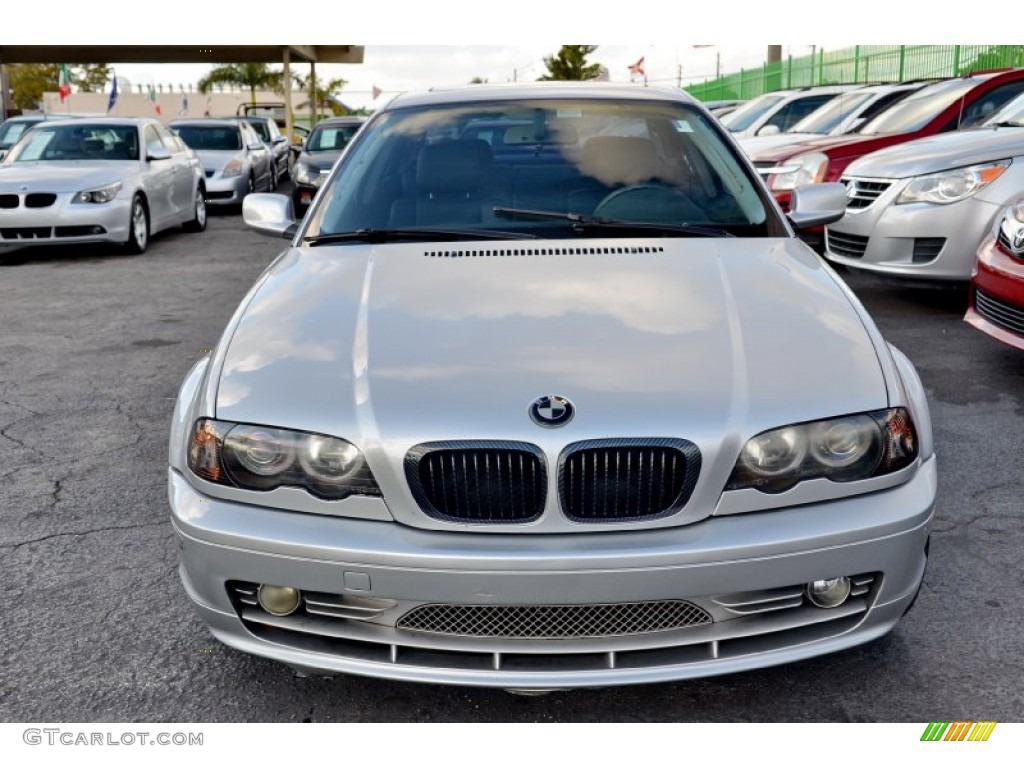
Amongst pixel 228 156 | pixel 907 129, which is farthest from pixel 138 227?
pixel 907 129

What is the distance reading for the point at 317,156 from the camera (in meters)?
15.2

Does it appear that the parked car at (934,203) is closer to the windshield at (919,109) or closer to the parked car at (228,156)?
the windshield at (919,109)

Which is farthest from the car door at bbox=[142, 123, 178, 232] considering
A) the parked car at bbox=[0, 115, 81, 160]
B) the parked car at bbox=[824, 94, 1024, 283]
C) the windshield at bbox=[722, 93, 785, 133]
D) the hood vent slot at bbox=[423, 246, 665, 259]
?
the hood vent slot at bbox=[423, 246, 665, 259]

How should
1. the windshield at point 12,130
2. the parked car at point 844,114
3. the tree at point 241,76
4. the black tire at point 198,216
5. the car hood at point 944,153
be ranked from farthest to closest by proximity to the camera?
the tree at point 241,76
the windshield at point 12,130
the black tire at point 198,216
the parked car at point 844,114
the car hood at point 944,153

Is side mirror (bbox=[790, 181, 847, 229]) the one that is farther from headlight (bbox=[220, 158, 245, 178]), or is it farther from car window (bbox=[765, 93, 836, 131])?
headlight (bbox=[220, 158, 245, 178])

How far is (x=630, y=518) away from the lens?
230 centimetres

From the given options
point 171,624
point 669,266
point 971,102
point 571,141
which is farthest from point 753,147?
point 171,624

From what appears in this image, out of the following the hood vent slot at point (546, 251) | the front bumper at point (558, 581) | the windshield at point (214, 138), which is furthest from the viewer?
the windshield at point (214, 138)

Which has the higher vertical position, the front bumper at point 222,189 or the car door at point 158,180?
the car door at point 158,180

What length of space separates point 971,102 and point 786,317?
755 centimetres

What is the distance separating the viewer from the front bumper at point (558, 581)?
2.23 meters

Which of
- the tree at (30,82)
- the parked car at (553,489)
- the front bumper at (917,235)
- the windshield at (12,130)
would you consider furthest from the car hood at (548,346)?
the tree at (30,82)

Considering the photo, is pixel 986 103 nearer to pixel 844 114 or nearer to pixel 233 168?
pixel 844 114
